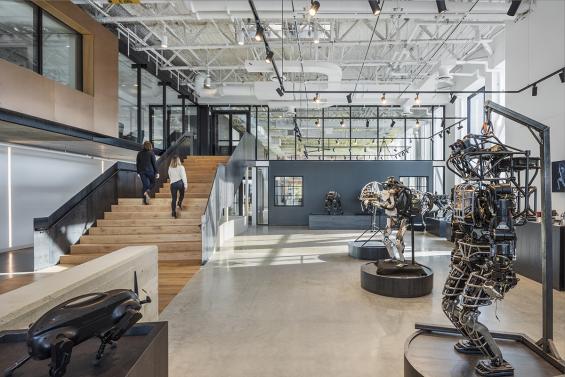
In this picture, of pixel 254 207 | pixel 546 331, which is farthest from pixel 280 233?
pixel 546 331

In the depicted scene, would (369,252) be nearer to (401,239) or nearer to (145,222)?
(401,239)

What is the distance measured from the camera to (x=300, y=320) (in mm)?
3799

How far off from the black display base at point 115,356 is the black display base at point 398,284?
371 cm

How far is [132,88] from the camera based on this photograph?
33.9 feet

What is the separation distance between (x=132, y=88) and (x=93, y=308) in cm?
1055

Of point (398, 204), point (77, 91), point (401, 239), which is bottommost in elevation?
point (401, 239)

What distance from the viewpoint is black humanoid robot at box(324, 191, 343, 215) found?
13.9 m

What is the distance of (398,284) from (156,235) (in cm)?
498

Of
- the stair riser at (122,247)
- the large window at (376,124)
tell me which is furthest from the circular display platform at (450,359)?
the large window at (376,124)

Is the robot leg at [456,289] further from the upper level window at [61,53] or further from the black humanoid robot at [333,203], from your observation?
the black humanoid robot at [333,203]

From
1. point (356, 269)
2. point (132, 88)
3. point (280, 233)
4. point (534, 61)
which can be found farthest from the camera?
point (280, 233)

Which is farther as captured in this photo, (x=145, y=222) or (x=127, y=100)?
(x=127, y=100)

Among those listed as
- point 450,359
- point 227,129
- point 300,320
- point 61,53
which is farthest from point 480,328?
point 227,129

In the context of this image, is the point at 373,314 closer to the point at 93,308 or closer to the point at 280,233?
the point at 93,308
